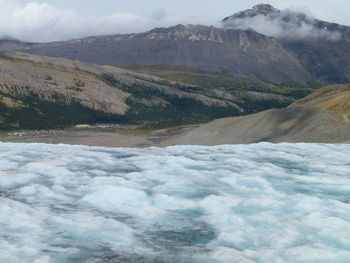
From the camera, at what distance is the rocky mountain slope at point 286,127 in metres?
46.6

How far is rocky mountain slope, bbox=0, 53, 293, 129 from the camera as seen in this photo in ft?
397

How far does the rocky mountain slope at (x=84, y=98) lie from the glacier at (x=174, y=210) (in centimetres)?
8522

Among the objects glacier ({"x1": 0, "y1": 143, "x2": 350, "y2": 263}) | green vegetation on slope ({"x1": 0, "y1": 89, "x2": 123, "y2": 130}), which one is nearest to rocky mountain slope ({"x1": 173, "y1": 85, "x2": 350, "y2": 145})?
glacier ({"x1": 0, "y1": 143, "x2": 350, "y2": 263})

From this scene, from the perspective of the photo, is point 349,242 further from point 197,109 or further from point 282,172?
point 197,109

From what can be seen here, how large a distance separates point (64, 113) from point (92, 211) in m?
117

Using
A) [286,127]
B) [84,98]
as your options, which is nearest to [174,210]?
[286,127]

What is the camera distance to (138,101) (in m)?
165

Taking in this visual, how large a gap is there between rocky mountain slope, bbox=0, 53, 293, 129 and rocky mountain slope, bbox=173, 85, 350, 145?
59.7 metres

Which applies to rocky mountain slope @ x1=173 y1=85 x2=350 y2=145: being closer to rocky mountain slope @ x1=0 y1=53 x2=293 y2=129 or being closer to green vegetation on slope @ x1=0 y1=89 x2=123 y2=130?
green vegetation on slope @ x1=0 y1=89 x2=123 y2=130

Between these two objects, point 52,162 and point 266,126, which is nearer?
point 52,162

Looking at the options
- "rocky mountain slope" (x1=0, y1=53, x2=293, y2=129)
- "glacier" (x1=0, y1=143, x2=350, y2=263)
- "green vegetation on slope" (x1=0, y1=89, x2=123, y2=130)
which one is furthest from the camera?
"rocky mountain slope" (x1=0, y1=53, x2=293, y2=129)

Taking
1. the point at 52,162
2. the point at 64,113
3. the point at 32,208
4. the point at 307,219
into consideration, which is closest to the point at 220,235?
the point at 307,219

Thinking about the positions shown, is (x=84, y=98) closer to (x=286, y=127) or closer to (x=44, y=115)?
(x=44, y=115)

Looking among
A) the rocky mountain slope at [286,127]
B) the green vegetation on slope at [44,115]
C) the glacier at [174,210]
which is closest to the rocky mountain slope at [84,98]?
the green vegetation on slope at [44,115]
